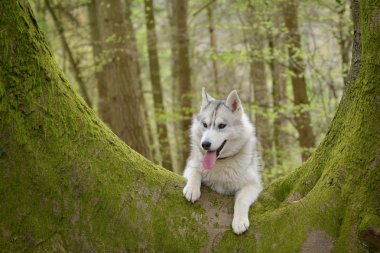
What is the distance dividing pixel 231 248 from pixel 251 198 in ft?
2.05

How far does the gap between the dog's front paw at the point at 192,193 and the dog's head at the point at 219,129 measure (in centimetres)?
50

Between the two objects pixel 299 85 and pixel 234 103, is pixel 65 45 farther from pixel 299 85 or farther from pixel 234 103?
pixel 234 103

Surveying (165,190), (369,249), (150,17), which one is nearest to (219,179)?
(165,190)

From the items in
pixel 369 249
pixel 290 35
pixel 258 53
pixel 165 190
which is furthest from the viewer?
pixel 290 35

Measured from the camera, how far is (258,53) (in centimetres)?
944

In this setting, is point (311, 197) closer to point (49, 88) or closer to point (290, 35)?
point (49, 88)

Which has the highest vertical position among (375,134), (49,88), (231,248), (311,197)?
(49,88)

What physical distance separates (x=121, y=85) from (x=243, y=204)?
17.8 feet

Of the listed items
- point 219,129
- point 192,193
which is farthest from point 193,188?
point 219,129

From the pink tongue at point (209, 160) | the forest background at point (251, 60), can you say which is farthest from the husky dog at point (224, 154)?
the forest background at point (251, 60)

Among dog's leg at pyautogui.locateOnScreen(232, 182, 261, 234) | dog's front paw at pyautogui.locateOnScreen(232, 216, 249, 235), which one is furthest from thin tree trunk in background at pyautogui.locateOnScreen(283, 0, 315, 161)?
dog's front paw at pyautogui.locateOnScreen(232, 216, 249, 235)

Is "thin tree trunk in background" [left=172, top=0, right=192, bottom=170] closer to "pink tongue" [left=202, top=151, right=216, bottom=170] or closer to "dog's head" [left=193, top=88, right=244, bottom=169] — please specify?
"dog's head" [left=193, top=88, right=244, bottom=169]

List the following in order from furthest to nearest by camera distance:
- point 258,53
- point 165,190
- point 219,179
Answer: point 258,53 → point 219,179 → point 165,190

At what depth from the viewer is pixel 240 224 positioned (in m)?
3.26
